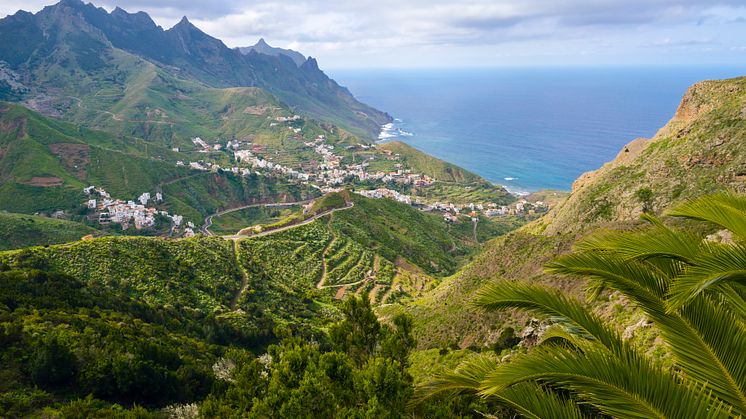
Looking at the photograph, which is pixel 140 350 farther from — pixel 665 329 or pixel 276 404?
pixel 665 329

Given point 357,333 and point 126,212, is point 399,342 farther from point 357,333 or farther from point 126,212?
point 126,212

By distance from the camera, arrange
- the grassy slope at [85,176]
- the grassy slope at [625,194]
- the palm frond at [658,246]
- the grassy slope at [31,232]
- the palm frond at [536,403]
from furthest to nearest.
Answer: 1. the grassy slope at [85,176]
2. the grassy slope at [31,232]
3. the grassy slope at [625,194]
4. the palm frond at [658,246]
5. the palm frond at [536,403]

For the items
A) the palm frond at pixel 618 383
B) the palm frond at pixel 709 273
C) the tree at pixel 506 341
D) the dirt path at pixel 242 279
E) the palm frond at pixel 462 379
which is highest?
the palm frond at pixel 709 273

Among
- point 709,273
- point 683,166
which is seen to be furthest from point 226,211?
point 709,273

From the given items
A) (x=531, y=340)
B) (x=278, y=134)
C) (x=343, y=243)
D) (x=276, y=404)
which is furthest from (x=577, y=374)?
(x=278, y=134)

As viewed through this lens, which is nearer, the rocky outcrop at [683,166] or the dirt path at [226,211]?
the rocky outcrop at [683,166]

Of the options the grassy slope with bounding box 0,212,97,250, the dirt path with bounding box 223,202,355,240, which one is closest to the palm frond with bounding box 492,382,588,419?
the dirt path with bounding box 223,202,355,240

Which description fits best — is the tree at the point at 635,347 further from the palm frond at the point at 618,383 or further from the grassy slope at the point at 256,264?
the grassy slope at the point at 256,264

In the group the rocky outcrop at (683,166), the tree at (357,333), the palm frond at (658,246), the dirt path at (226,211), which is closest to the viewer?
the palm frond at (658,246)

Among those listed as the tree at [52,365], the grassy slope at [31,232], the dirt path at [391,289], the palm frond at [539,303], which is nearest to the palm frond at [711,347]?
the palm frond at [539,303]
